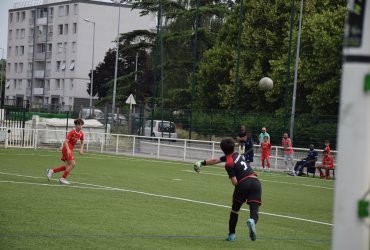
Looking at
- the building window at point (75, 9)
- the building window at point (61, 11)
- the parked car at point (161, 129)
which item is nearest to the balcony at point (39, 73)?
the building window at point (61, 11)

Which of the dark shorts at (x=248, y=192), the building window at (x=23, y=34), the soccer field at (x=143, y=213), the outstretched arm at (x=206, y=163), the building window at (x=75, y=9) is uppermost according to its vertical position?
the building window at (x=75, y=9)

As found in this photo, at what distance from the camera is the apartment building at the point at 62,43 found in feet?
349

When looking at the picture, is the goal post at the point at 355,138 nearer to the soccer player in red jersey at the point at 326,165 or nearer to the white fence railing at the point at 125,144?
the soccer player in red jersey at the point at 326,165

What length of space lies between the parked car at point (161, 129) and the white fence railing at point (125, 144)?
426 centimetres

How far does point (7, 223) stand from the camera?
11805 mm

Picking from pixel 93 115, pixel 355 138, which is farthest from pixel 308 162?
pixel 93 115

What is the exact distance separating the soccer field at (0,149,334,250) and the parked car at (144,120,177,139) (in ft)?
75.9

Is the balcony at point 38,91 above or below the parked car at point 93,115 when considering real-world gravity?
above

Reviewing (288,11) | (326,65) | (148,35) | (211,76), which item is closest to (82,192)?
(326,65)

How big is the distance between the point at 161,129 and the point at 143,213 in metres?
33.1

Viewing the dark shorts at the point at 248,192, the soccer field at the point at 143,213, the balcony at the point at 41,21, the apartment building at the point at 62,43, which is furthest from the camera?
the balcony at the point at 41,21

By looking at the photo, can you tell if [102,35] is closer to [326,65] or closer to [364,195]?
[326,65]

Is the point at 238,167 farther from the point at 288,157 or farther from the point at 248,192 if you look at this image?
the point at 288,157

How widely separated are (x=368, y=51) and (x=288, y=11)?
56.5 m
